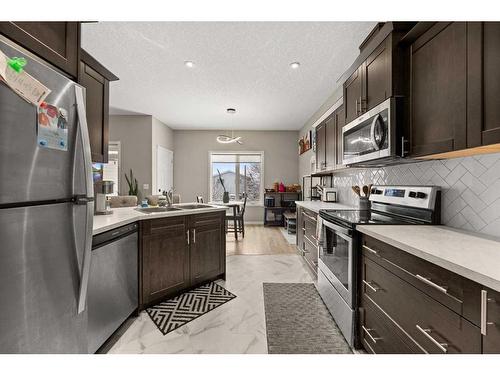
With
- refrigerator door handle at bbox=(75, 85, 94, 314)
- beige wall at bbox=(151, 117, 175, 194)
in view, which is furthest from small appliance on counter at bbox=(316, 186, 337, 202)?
beige wall at bbox=(151, 117, 175, 194)

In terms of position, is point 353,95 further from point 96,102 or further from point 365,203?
point 96,102

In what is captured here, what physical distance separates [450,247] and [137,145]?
5718 millimetres

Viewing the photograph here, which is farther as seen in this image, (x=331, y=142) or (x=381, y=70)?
(x=331, y=142)

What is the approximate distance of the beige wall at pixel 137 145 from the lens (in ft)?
17.7

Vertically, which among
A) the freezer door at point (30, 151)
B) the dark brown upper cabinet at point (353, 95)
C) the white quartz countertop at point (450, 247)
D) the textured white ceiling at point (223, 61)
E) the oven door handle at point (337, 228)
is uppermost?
the textured white ceiling at point (223, 61)

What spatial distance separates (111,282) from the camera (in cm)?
169

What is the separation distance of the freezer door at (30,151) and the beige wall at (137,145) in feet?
15.1

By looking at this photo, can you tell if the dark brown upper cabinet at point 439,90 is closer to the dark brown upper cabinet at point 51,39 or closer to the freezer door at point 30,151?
the freezer door at point 30,151

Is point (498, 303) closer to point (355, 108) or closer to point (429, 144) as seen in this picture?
point (429, 144)

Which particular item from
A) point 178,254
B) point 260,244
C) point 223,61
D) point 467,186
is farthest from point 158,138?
point 467,186

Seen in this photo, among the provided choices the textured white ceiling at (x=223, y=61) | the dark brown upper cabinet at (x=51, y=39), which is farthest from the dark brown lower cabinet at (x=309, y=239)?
the dark brown upper cabinet at (x=51, y=39)

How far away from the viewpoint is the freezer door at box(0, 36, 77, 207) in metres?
0.84

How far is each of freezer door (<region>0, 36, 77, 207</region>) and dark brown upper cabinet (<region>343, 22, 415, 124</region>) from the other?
1985mm
